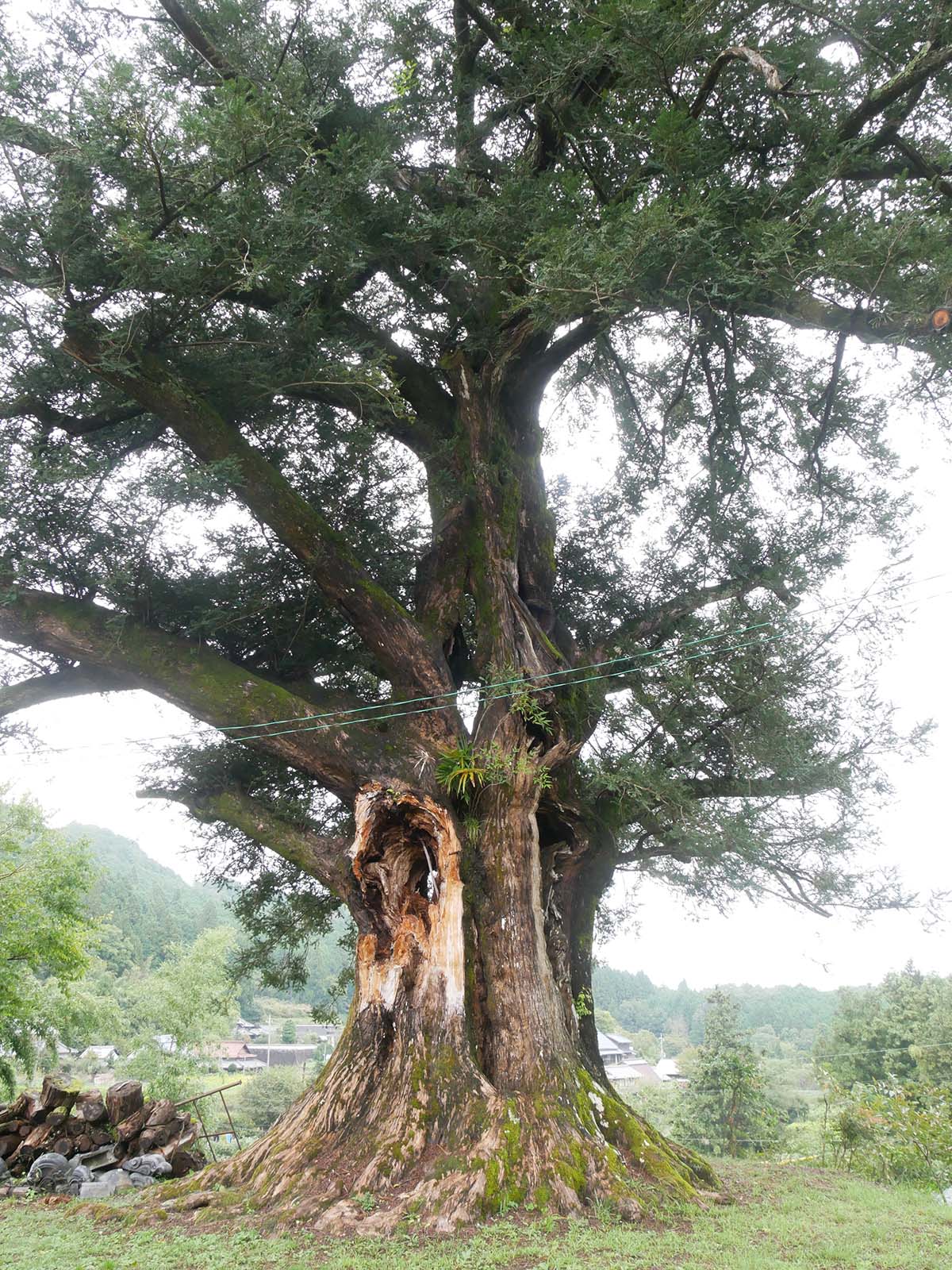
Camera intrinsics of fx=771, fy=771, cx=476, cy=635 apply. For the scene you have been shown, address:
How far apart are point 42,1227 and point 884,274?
8.34 metres

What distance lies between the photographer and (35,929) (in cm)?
1170

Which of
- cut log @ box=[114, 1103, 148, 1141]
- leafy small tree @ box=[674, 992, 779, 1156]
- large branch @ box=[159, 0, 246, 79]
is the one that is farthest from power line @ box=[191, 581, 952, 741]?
leafy small tree @ box=[674, 992, 779, 1156]

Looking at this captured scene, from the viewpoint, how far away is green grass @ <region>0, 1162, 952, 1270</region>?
394 cm

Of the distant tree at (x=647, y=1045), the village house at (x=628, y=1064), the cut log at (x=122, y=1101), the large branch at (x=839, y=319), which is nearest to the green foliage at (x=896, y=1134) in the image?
the large branch at (x=839, y=319)

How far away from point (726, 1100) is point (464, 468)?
1210 centimetres

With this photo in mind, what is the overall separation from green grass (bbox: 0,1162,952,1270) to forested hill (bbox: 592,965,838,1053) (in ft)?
114

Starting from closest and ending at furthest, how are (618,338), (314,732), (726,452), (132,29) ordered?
(314,732) → (132,29) → (726,452) → (618,338)

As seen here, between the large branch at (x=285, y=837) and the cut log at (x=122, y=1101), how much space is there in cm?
323

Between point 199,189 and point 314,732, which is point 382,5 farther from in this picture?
point 314,732

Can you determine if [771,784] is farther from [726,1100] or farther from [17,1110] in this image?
[726,1100]

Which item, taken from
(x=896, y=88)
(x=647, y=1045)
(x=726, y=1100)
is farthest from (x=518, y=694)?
(x=647, y=1045)

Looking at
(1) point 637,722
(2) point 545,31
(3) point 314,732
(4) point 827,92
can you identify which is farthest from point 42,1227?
(2) point 545,31

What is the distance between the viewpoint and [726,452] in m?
8.97

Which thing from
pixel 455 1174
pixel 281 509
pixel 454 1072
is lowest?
pixel 455 1174
